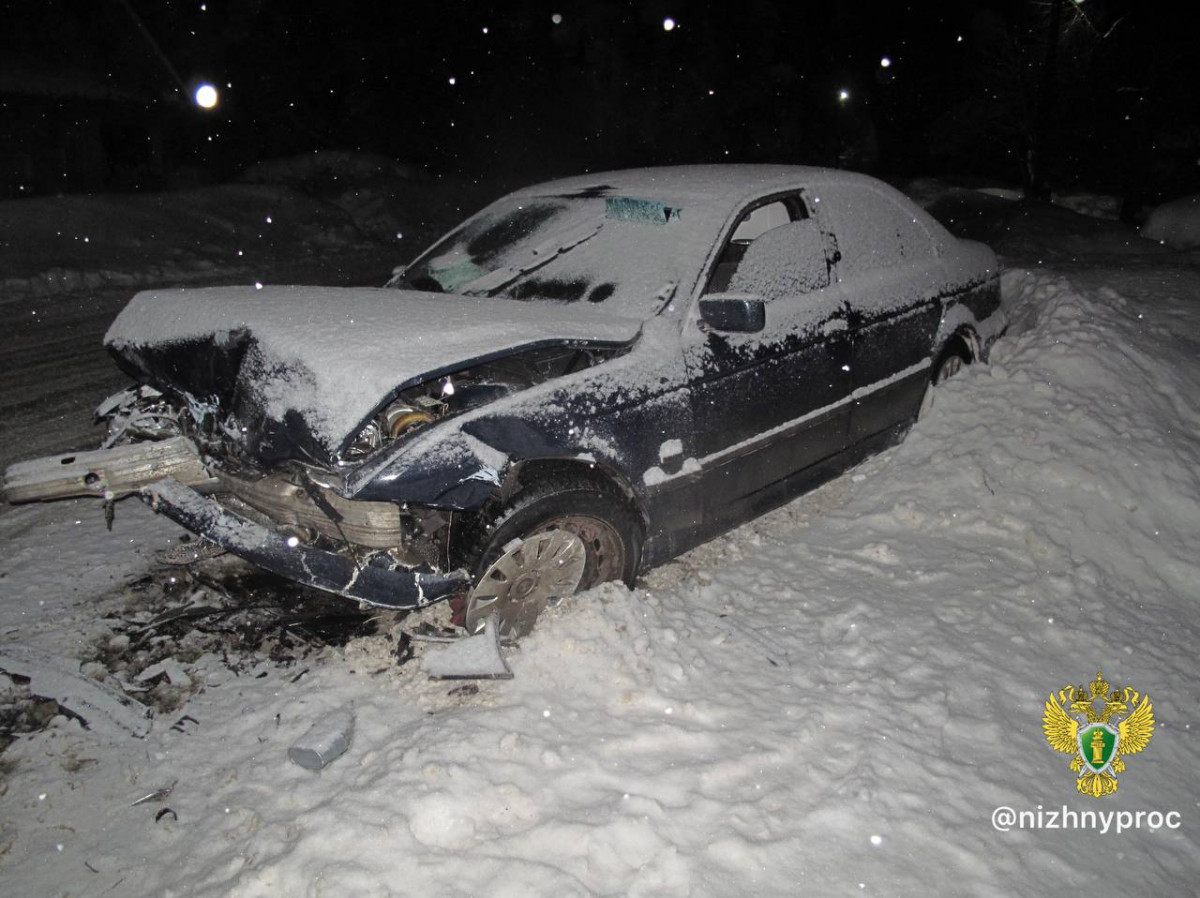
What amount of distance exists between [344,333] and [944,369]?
3.72m

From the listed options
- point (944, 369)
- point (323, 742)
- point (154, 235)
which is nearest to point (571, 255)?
point (323, 742)

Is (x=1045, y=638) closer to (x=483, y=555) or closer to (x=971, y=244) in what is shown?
(x=483, y=555)

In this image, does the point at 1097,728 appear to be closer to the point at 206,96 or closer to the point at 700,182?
the point at 700,182

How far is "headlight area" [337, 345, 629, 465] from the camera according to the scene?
110 inches

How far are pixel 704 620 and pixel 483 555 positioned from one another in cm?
109

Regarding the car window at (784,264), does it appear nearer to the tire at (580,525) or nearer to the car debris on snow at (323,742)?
the tire at (580,525)

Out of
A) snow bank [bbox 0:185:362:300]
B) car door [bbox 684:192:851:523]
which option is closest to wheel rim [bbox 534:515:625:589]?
car door [bbox 684:192:851:523]

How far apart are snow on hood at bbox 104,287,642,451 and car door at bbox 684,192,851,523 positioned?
1.53 ft

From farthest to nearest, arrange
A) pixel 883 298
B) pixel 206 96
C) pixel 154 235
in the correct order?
1. pixel 206 96
2. pixel 154 235
3. pixel 883 298

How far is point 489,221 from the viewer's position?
14.0 feet

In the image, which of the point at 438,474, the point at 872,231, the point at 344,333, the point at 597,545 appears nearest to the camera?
the point at 438,474

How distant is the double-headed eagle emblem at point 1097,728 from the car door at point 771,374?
146 centimetres

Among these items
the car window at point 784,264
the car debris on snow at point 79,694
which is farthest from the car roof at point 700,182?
the car debris on snow at point 79,694

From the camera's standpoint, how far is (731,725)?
2654 millimetres
